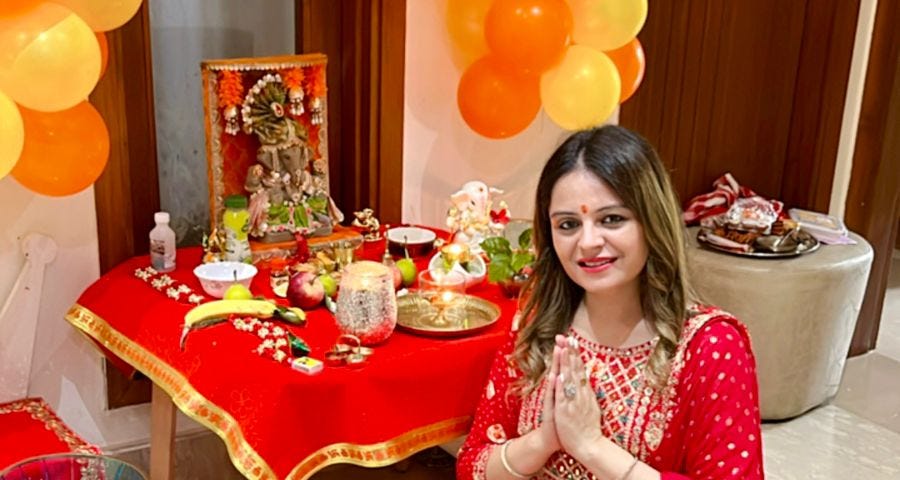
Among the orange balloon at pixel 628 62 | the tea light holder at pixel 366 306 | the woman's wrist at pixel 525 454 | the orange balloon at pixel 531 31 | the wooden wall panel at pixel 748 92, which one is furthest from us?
the wooden wall panel at pixel 748 92

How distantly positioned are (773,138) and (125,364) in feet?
8.09

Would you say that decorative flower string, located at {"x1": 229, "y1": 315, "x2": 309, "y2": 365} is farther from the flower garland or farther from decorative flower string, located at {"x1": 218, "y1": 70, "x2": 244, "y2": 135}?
decorative flower string, located at {"x1": 218, "y1": 70, "x2": 244, "y2": 135}

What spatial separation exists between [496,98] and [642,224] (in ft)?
3.34

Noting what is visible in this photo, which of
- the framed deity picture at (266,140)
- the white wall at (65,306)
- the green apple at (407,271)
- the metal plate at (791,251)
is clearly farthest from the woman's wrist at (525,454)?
the metal plate at (791,251)

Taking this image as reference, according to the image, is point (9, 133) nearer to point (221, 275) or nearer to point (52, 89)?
point (52, 89)

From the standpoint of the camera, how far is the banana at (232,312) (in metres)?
1.90

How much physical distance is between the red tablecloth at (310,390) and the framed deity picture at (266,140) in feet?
1.08

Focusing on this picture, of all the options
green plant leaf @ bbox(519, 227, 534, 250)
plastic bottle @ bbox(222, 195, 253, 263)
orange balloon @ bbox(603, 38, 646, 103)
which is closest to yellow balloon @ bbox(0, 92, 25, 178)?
plastic bottle @ bbox(222, 195, 253, 263)

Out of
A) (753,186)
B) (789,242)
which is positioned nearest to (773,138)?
(753,186)

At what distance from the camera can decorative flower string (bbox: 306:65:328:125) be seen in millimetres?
2322

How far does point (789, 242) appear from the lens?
10.0 feet

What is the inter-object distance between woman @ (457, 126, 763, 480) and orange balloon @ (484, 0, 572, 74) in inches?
30.7

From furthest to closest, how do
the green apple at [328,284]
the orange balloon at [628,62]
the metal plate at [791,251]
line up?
the metal plate at [791,251], the orange balloon at [628,62], the green apple at [328,284]

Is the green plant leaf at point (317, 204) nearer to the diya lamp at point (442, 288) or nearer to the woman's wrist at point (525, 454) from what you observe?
the diya lamp at point (442, 288)
